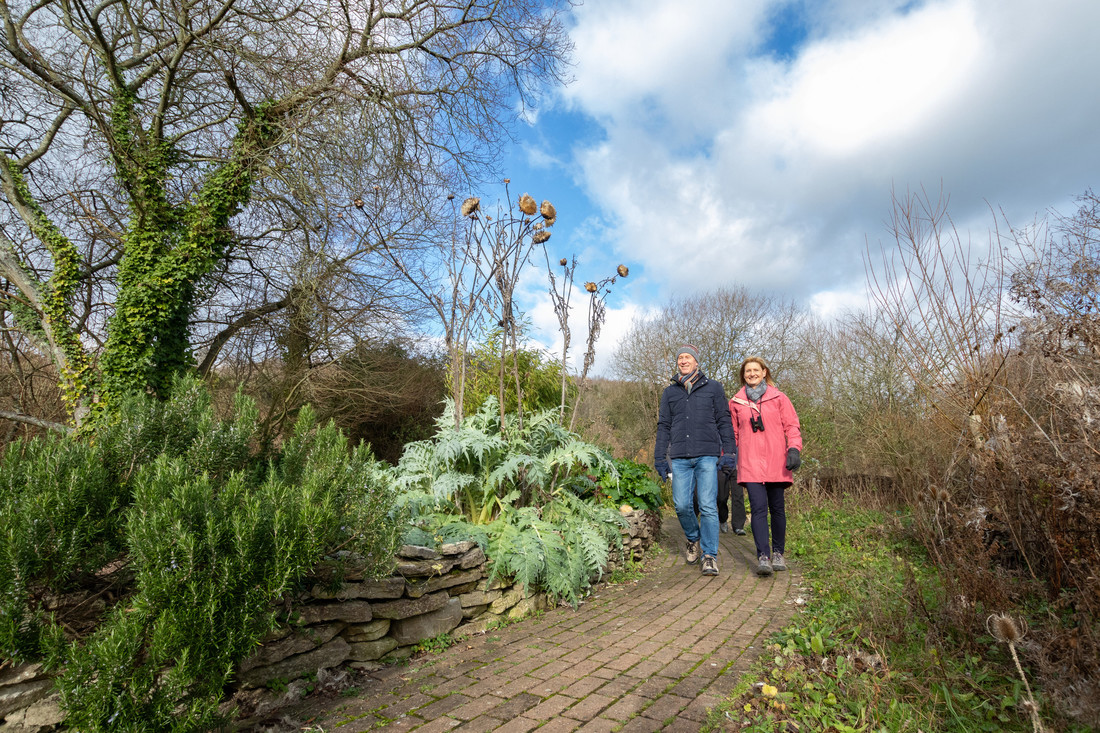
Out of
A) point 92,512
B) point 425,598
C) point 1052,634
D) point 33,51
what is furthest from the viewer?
point 33,51

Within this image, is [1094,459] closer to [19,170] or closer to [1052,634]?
[1052,634]

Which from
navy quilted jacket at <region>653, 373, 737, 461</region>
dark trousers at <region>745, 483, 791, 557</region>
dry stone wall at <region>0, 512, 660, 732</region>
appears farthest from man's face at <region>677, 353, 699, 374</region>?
dry stone wall at <region>0, 512, 660, 732</region>

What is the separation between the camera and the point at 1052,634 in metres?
2.23

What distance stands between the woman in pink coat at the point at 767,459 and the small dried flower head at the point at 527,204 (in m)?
2.78

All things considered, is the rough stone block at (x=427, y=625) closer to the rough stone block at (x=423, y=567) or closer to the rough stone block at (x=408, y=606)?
the rough stone block at (x=408, y=606)

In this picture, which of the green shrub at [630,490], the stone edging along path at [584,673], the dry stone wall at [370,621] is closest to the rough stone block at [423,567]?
the dry stone wall at [370,621]

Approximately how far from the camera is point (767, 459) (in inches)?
205

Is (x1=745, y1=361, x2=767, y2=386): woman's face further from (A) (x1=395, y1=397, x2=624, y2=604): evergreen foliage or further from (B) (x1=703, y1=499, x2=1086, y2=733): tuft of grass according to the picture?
(B) (x1=703, y1=499, x2=1086, y2=733): tuft of grass

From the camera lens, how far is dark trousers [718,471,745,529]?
7295 millimetres

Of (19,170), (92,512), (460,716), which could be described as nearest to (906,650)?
(460,716)

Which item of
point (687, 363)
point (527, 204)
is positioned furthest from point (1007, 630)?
point (527, 204)

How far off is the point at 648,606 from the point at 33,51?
1254cm

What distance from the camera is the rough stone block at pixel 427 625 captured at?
3.46 meters

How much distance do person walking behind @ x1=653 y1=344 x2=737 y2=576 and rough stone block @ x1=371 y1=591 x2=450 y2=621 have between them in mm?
A: 2489
